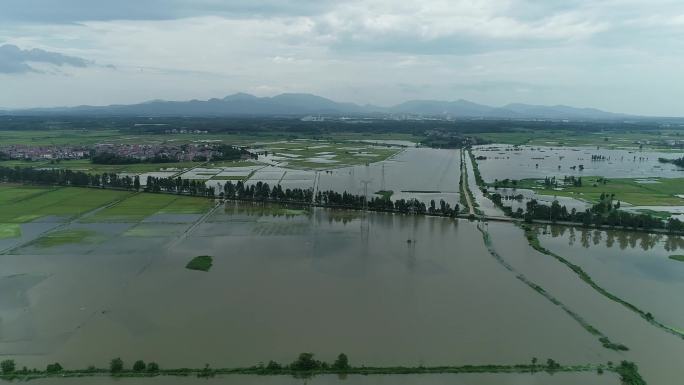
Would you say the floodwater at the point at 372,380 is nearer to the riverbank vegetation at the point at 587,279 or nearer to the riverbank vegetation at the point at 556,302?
the riverbank vegetation at the point at 556,302

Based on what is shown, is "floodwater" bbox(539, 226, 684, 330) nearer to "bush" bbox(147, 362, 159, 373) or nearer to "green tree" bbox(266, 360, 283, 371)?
"green tree" bbox(266, 360, 283, 371)

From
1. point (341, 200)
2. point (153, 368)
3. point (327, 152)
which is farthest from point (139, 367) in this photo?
point (327, 152)

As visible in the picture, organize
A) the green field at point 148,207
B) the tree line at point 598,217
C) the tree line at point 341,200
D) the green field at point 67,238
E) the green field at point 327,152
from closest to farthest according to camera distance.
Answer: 1. the green field at point 67,238
2. the tree line at point 598,217
3. the green field at point 148,207
4. the tree line at point 341,200
5. the green field at point 327,152

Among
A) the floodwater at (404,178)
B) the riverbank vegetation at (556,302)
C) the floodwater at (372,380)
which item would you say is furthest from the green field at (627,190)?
the floodwater at (372,380)

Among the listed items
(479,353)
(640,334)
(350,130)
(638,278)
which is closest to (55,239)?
(479,353)

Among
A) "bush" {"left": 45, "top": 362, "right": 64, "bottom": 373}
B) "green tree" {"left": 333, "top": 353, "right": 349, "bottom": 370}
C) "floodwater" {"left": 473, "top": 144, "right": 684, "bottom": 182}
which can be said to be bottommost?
"bush" {"left": 45, "top": 362, "right": 64, "bottom": 373}

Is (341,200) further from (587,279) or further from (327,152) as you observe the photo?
(327,152)

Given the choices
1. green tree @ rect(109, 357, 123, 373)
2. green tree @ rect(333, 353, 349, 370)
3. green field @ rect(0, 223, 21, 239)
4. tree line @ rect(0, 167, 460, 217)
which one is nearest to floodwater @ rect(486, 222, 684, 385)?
tree line @ rect(0, 167, 460, 217)
